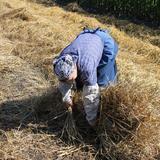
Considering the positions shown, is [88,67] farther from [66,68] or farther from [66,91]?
[66,91]

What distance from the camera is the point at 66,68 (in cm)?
437

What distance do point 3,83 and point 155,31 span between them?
177 inches

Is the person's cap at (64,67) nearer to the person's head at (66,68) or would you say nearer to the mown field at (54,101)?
the person's head at (66,68)

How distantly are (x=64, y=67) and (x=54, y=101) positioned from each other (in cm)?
111

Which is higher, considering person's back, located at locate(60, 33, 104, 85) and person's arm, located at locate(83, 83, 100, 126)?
person's back, located at locate(60, 33, 104, 85)

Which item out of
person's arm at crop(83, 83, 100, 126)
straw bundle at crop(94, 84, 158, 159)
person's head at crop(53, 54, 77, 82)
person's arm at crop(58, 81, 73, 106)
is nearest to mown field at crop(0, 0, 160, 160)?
straw bundle at crop(94, 84, 158, 159)

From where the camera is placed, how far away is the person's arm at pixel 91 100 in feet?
15.4

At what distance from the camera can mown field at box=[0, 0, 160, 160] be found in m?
4.71

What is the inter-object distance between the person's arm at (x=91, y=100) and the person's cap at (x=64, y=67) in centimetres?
36

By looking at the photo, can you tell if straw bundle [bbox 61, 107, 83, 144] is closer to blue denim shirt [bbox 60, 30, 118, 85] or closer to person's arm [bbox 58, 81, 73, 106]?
person's arm [bbox 58, 81, 73, 106]

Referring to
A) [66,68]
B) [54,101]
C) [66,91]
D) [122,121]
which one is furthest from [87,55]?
[54,101]

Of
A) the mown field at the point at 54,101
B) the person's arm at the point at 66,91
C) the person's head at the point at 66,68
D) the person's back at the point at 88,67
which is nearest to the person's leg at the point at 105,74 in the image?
the person's back at the point at 88,67

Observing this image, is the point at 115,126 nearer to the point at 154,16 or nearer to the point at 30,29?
the point at 30,29

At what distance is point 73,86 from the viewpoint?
16.2ft
